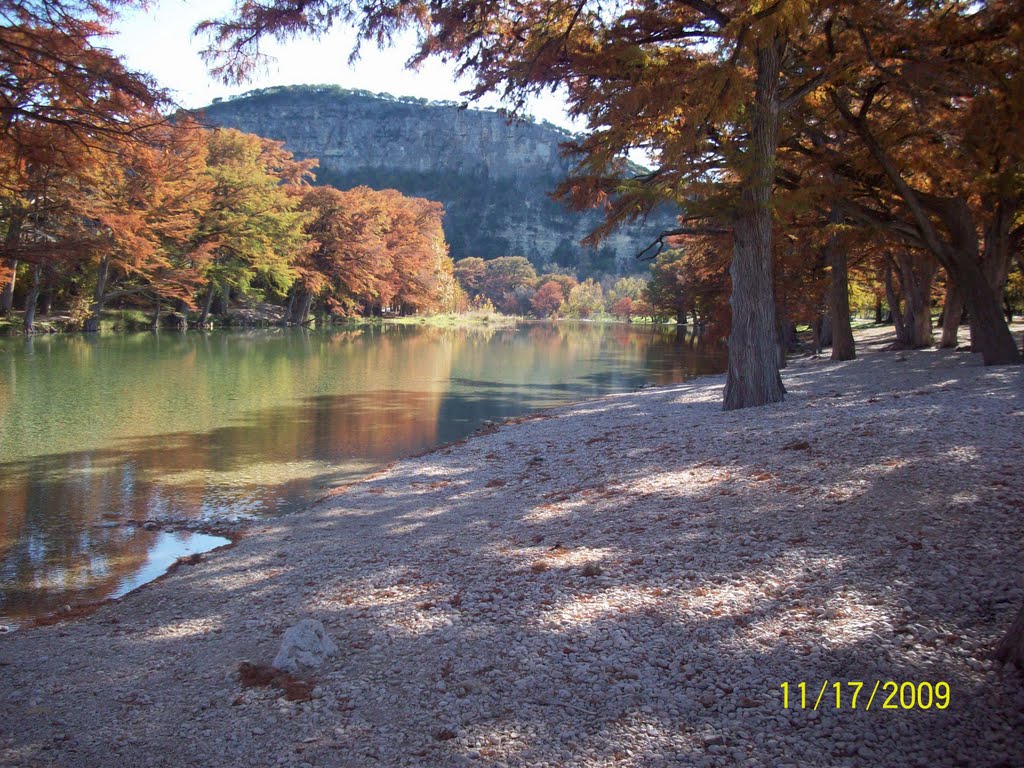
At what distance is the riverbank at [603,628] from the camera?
2.67m

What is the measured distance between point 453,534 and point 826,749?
3.65 m

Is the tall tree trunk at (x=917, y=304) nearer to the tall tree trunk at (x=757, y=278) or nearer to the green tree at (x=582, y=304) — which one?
the tall tree trunk at (x=757, y=278)

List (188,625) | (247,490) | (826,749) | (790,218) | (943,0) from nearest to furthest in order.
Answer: (826,749)
(188,625)
(247,490)
(943,0)
(790,218)

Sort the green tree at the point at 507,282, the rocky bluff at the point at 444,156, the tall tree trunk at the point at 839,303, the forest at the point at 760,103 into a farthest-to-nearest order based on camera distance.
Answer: the rocky bluff at the point at 444,156
the green tree at the point at 507,282
the tall tree trunk at the point at 839,303
the forest at the point at 760,103

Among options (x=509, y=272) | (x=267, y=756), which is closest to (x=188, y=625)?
(x=267, y=756)

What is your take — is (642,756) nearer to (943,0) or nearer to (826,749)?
(826,749)

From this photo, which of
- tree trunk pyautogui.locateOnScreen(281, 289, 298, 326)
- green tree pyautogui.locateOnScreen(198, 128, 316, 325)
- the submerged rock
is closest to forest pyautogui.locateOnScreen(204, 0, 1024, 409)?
the submerged rock

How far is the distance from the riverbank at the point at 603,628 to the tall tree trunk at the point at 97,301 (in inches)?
1274

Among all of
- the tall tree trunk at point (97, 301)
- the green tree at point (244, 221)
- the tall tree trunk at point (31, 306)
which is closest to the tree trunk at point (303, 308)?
the green tree at point (244, 221)

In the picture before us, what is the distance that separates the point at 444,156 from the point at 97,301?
129255 mm

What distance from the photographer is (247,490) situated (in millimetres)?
8359

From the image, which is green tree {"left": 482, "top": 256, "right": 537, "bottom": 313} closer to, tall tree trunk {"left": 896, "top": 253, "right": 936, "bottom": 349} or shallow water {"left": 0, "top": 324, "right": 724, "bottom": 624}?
Result: shallow water {"left": 0, "top": 324, "right": 724, "bottom": 624}

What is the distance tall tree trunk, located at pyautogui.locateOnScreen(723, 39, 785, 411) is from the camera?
29.8 ft
